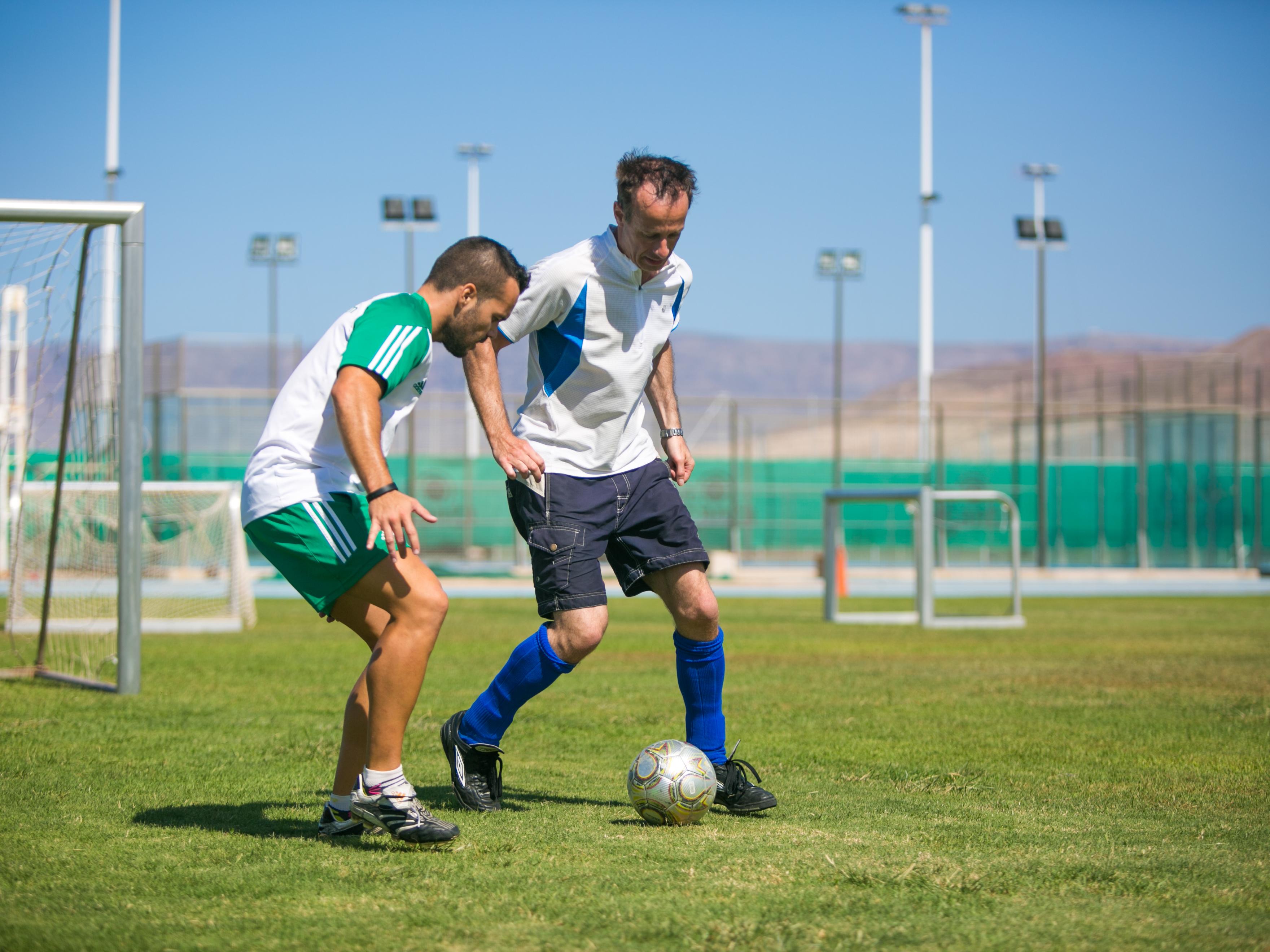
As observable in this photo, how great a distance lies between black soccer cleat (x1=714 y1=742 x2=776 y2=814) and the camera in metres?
4.40

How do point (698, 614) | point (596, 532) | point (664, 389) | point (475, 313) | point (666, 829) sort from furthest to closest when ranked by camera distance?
1. point (664, 389)
2. point (698, 614)
3. point (596, 532)
4. point (666, 829)
5. point (475, 313)

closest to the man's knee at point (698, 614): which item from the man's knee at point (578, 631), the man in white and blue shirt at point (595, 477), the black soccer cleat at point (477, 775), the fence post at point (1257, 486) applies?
the man in white and blue shirt at point (595, 477)

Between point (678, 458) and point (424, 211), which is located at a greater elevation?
point (424, 211)

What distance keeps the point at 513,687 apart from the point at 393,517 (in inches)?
50.0

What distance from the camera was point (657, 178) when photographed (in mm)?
4375

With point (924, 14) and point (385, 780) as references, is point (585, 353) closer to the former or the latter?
point (385, 780)

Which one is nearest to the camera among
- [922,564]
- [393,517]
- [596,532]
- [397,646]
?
[393,517]

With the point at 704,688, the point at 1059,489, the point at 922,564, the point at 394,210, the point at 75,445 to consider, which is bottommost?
the point at 922,564

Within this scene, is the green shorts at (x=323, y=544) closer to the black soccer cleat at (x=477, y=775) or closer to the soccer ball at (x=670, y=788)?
the black soccer cleat at (x=477, y=775)

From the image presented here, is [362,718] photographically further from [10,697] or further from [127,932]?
[10,697]

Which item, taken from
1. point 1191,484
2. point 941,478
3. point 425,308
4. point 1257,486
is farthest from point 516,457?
point 1191,484

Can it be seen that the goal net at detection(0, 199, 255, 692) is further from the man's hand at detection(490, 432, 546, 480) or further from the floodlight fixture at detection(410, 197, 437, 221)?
the floodlight fixture at detection(410, 197, 437, 221)

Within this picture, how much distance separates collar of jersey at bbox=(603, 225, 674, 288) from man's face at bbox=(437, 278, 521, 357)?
2.34 feet

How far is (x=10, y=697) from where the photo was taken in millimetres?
7625
